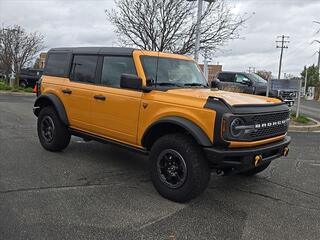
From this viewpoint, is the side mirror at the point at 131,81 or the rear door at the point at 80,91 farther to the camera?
the rear door at the point at 80,91

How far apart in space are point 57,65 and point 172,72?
7.79 feet

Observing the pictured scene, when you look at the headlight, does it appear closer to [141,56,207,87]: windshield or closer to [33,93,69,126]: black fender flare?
[141,56,207,87]: windshield

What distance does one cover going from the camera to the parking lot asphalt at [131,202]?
3928 mm

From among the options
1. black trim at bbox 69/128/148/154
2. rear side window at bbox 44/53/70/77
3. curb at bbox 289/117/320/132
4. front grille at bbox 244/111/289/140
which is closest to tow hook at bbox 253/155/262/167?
front grille at bbox 244/111/289/140

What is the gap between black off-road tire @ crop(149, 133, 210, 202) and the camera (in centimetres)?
456

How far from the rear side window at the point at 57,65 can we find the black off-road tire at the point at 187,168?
2741mm

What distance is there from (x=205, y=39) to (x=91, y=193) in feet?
43.3

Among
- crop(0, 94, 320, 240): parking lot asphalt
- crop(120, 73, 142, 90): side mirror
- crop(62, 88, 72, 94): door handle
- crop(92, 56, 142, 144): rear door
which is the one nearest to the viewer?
crop(0, 94, 320, 240): parking lot asphalt

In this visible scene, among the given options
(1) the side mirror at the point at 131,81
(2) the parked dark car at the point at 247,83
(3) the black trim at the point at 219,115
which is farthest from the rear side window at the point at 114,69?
(2) the parked dark car at the point at 247,83

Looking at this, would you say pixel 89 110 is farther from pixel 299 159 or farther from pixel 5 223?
pixel 299 159

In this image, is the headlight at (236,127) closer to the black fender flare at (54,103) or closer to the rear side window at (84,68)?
the rear side window at (84,68)

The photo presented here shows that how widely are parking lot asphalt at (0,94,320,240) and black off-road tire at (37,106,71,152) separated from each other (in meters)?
0.15

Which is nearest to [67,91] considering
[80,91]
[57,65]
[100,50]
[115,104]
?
[80,91]

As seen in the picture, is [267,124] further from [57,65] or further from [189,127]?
[57,65]
